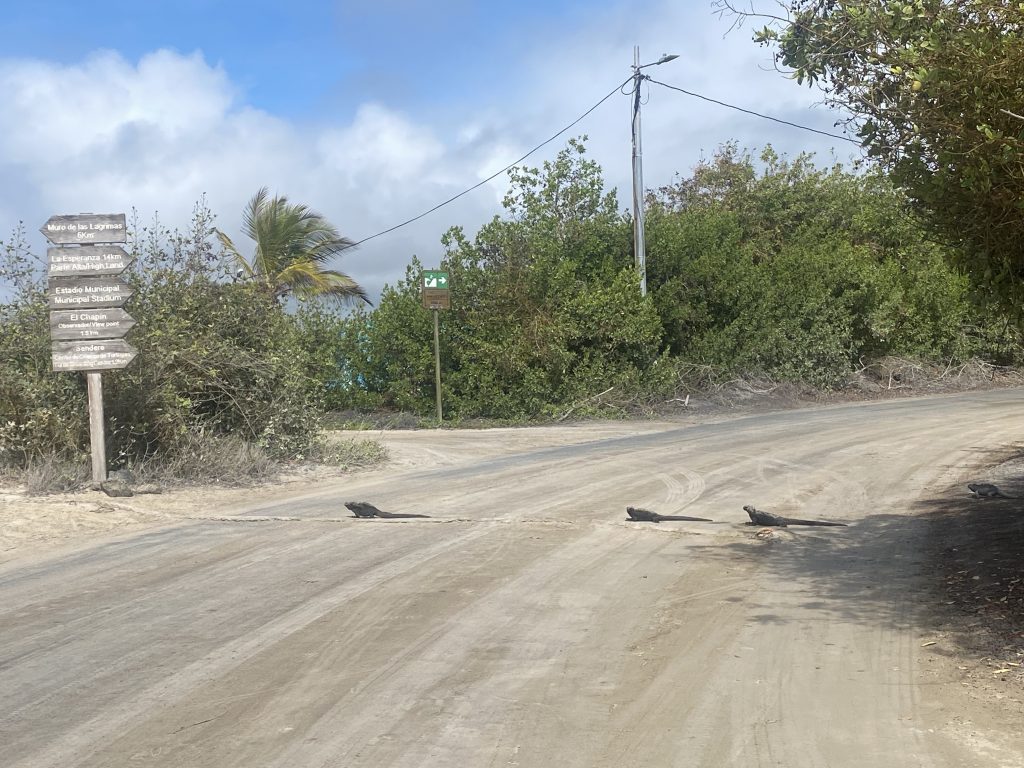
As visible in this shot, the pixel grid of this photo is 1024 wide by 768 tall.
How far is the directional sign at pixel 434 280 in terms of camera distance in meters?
21.3

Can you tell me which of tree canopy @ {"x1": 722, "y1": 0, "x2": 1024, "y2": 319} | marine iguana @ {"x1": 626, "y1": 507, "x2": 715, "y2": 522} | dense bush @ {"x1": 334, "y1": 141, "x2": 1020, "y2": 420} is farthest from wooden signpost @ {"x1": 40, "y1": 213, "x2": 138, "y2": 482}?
dense bush @ {"x1": 334, "y1": 141, "x2": 1020, "y2": 420}

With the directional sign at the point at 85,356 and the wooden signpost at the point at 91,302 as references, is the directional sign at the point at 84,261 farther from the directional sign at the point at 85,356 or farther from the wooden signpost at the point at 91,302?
the directional sign at the point at 85,356

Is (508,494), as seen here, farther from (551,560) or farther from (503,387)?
(503,387)

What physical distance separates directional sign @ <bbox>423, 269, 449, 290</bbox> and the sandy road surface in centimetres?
1055

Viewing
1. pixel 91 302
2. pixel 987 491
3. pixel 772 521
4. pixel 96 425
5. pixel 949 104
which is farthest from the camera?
pixel 91 302

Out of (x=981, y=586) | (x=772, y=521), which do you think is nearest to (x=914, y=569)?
(x=981, y=586)

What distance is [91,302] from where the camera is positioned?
11.8m

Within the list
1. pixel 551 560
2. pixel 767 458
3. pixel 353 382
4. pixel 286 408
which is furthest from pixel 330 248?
pixel 551 560

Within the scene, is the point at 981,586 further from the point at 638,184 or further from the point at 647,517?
Answer: the point at 638,184

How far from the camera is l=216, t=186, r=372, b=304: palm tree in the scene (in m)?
27.6

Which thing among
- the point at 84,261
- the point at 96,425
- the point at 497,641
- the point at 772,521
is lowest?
the point at 497,641

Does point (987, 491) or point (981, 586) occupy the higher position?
point (987, 491)

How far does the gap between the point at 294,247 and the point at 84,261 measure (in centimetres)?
1652

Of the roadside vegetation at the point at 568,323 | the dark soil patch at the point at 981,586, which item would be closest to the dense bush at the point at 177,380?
the roadside vegetation at the point at 568,323
